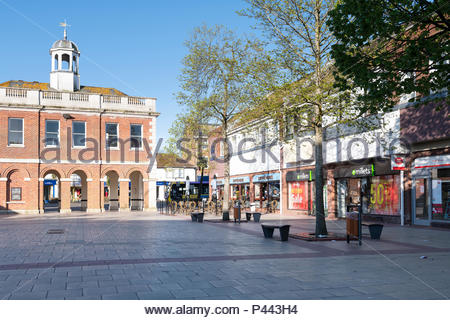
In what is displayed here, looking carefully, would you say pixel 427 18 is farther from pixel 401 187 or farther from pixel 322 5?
pixel 401 187

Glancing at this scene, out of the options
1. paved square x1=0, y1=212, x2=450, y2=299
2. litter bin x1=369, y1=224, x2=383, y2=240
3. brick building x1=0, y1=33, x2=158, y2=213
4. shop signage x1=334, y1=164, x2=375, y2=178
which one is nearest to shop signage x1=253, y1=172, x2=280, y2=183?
shop signage x1=334, y1=164, x2=375, y2=178

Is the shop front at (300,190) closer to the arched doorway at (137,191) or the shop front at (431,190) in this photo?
the shop front at (431,190)

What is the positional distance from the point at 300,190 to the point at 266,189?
545 centimetres

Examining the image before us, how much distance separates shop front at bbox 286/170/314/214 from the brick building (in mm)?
12482

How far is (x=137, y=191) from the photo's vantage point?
39781mm

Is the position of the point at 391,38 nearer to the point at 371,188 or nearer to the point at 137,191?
the point at 371,188

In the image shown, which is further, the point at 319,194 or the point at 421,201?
the point at 421,201

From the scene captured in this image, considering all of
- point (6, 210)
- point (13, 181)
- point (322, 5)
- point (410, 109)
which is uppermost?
point (322, 5)

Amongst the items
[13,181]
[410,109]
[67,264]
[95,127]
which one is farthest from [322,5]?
[13,181]

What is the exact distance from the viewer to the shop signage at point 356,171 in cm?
2204

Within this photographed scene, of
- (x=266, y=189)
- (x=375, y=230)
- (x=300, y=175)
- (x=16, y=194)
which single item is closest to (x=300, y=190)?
(x=300, y=175)

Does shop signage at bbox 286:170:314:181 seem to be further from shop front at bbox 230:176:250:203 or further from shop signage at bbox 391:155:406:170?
shop signage at bbox 391:155:406:170

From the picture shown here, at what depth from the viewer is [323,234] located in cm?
1452

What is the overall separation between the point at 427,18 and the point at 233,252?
7062 mm
